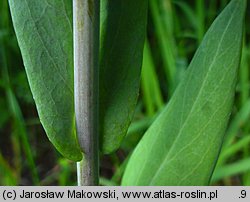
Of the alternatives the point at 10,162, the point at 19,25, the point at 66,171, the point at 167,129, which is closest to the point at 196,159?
the point at 167,129

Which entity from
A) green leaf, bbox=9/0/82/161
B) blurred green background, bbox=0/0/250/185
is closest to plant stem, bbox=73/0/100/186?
green leaf, bbox=9/0/82/161

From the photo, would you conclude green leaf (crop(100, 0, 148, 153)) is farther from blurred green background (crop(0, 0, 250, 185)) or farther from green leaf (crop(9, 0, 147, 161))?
blurred green background (crop(0, 0, 250, 185))

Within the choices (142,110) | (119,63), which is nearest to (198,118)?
(119,63)

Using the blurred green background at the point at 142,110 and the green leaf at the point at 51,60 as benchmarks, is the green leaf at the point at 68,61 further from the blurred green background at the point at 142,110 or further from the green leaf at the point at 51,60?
the blurred green background at the point at 142,110

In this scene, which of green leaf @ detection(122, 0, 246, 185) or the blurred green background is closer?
green leaf @ detection(122, 0, 246, 185)

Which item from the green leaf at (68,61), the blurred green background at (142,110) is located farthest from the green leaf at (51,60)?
the blurred green background at (142,110)
